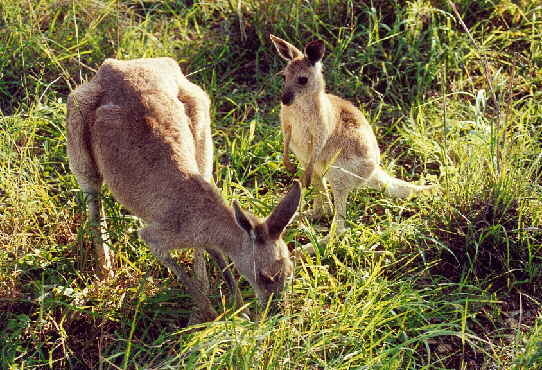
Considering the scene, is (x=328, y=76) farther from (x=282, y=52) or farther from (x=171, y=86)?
(x=171, y=86)

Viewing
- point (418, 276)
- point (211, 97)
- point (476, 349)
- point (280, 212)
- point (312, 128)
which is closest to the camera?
point (280, 212)

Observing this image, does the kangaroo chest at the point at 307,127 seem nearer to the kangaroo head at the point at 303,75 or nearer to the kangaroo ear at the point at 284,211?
the kangaroo head at the point at 303,75

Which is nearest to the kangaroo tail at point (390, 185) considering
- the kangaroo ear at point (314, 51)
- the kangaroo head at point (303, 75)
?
the kangaroo head at point (303, 75)

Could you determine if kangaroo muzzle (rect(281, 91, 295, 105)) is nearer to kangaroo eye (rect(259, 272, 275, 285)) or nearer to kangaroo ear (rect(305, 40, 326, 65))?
kangaroo ear (rect(305, 40, 326, 65))

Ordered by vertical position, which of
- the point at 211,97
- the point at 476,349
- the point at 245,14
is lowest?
the point at 476,349

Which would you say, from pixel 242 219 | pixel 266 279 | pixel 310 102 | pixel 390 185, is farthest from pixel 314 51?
pixel 266 279

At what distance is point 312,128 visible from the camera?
15.2 ft

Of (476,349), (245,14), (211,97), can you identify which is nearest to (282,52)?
(211,97)

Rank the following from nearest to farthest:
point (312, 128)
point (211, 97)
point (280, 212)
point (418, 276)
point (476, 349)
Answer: point (280, 212) < point (476, 349) < point (418, 276) < point (312, 128) < point (211, 97)

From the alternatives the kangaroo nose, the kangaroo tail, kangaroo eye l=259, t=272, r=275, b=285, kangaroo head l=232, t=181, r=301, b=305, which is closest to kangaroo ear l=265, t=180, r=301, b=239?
kangaroo head l=232, t=181, r=301, b=305

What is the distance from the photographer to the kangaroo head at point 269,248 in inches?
145

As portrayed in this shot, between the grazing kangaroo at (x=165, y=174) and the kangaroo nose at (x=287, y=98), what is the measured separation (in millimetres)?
491

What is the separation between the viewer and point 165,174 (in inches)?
158

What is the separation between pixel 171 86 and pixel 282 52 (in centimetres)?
80
